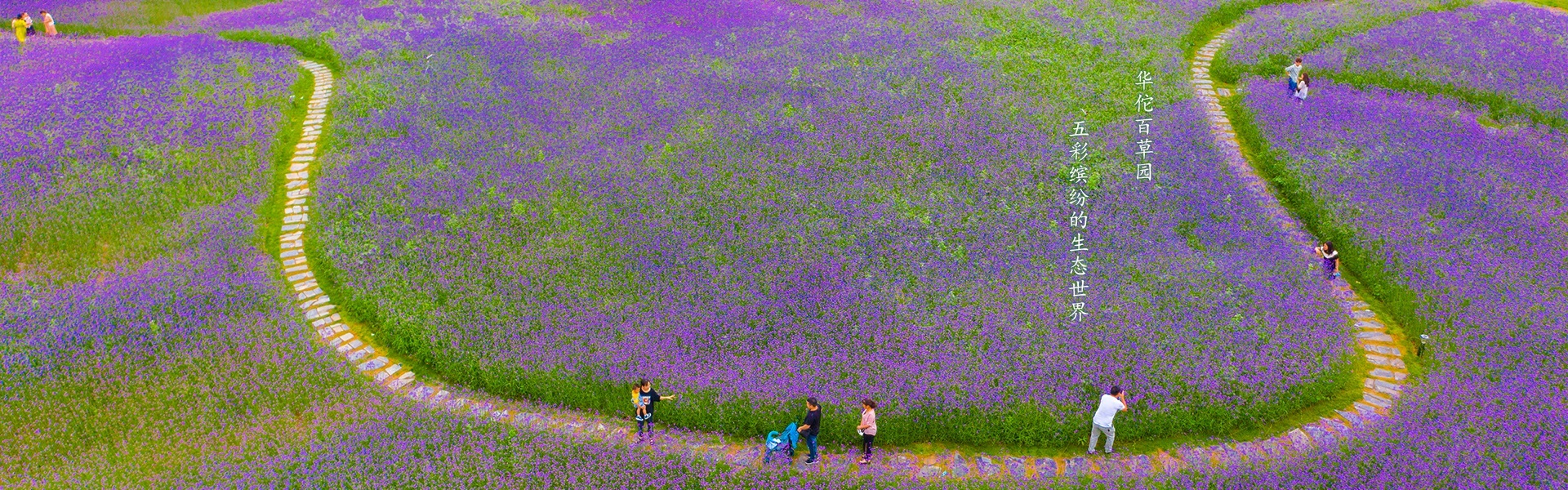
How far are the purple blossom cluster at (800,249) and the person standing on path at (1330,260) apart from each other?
15.2 inches

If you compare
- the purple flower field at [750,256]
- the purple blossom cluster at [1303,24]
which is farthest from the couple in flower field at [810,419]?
the purple blossom cluster at [1303,24]

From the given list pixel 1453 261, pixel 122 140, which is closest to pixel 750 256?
pixel 1453 261

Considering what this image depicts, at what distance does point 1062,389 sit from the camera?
40.8ft

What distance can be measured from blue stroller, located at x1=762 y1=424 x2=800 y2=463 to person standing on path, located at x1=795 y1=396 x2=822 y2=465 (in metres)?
0.11

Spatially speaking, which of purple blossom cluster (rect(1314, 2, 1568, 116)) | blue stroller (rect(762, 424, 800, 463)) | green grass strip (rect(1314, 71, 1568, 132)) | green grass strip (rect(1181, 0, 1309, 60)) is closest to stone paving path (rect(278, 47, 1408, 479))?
blue stroller (rect(762, 424, 800, 463))

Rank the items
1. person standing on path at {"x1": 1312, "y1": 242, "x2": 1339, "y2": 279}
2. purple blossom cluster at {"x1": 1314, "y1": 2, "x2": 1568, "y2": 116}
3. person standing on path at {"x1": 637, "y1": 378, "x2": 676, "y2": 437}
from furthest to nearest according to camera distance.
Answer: purple blossom cluster at {"x1": 1314, "y1": 2, "x2": 1568, "y2": 116}
person standing on path at {"x1": 1312, "y1": 242, "x2": 1339, "y2": 279}
person standing on path at {"x1": 637, "y1": 378, "x2": 676, "y2": 437}

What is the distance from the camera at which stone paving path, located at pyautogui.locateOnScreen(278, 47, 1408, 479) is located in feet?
38.3

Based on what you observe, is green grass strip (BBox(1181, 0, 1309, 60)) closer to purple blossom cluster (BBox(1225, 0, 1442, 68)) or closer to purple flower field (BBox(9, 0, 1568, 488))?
purple blossom cluster (BBox(1225, 0, 1442, 68))

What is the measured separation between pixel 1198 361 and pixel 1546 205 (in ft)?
30.1

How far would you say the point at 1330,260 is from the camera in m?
15.1

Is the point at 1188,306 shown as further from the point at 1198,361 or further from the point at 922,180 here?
the point at 922,180

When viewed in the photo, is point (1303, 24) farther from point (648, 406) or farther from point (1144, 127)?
point (648, 406)

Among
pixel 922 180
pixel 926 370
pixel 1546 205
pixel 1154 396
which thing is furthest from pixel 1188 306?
pixel 1546 205

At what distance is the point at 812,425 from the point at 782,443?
0.54 meters
